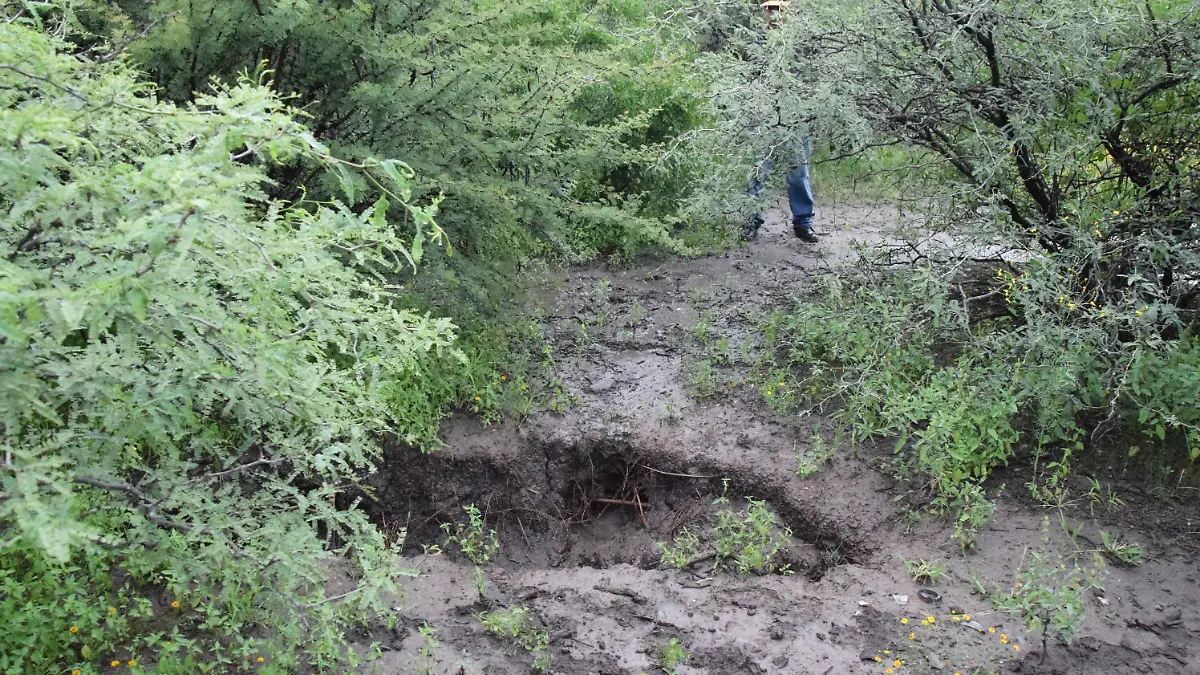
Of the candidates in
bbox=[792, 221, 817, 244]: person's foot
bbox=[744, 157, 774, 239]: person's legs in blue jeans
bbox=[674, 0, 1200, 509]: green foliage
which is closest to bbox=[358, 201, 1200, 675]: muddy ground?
bbox=[674, 0, 1200, 509]: green foliage

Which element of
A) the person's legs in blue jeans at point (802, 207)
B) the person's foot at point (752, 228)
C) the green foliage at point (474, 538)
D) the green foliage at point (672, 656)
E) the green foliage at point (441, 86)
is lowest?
the green foliage at point (474, 538)

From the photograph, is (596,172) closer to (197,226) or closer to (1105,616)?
(1105,616)

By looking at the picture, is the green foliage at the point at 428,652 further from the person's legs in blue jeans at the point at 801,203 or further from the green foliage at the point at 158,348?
the person's legs in blue jeans at the point at 801,203

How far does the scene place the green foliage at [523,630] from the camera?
12.5 ft

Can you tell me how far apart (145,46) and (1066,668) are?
483cm

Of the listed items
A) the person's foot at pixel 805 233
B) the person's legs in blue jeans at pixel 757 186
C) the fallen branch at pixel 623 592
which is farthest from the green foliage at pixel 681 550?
the person's foot at pixel 805 233

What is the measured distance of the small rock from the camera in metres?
5.53

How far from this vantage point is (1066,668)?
356 cm

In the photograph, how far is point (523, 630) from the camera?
3.96 meters

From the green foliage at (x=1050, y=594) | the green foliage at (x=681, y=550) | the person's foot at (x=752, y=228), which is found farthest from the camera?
the person's foot at (x=752, y=228)

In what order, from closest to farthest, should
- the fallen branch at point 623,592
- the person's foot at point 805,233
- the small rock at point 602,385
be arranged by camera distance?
the fallen branch at point 623,592, the small rock at point 602,385, the person's foot at point 805,233

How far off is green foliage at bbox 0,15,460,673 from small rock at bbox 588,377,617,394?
2292mm

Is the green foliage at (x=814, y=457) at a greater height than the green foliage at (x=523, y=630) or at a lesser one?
greater

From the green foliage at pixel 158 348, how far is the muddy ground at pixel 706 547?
1022 millimetres
